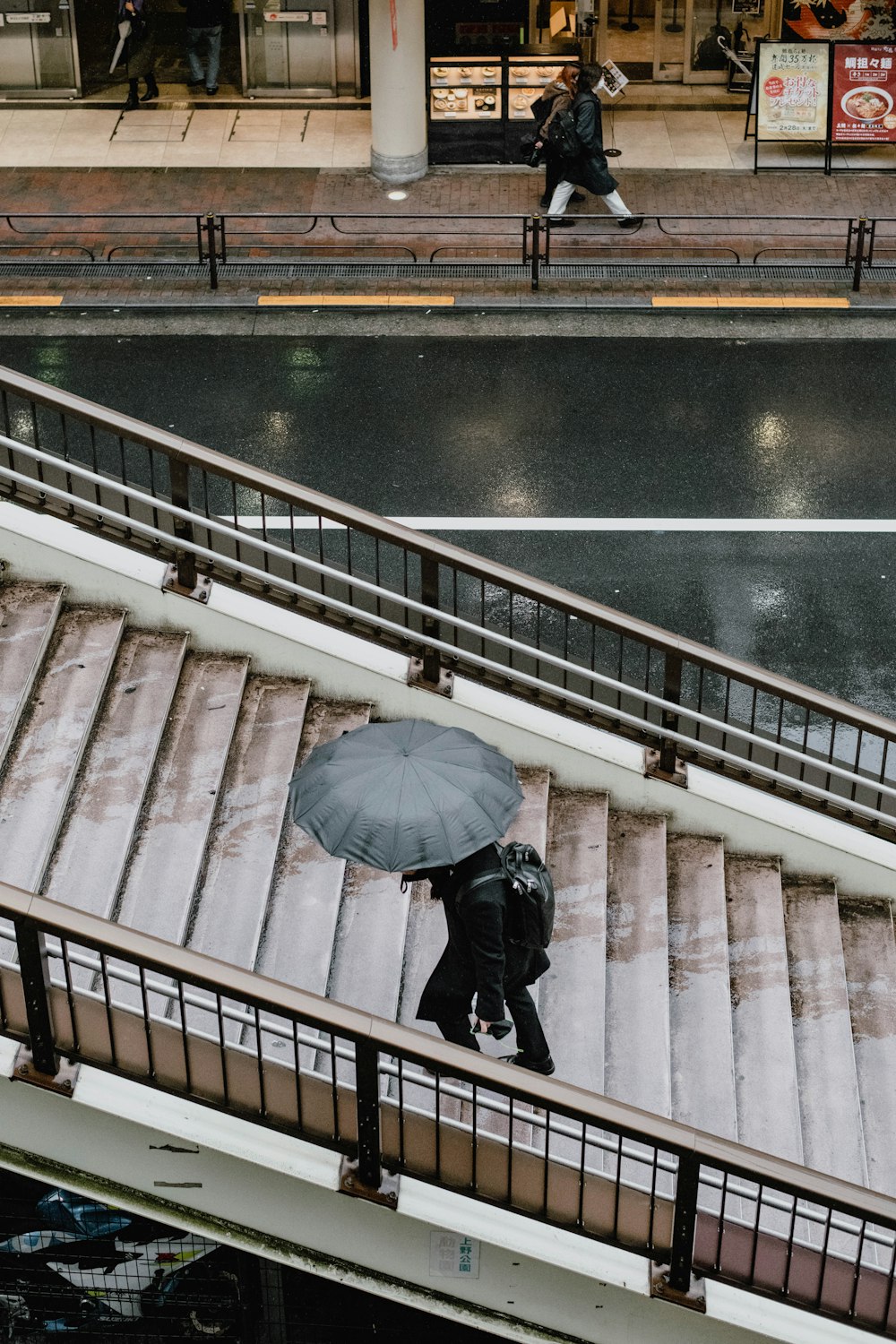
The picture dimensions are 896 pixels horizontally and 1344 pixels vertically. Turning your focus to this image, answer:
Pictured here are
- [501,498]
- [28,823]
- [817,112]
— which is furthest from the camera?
[817,112]

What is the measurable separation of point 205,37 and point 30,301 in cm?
635

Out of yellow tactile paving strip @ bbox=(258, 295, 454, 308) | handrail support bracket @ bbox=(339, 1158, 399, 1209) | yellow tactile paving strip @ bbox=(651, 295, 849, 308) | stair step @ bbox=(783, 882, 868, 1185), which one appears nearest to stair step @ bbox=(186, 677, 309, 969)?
handrail support bracket @ bbox=(339, 1158, 399, 1209)

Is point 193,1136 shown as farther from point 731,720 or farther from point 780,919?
point 731,720

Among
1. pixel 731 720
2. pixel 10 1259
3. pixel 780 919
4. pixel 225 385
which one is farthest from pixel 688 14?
pixel 10 1259

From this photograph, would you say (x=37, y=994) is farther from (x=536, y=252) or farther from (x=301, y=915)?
(x=536, y=252)

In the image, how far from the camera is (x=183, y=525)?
854 cm

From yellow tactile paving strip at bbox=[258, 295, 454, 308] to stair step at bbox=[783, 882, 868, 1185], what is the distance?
8.33m

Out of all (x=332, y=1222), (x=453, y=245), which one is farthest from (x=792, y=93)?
(x=332, y=1222)

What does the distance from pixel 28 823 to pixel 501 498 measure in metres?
6.29

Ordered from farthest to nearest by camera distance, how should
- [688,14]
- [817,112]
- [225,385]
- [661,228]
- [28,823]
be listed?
[688,14]
[817,112]
[661,228]
[225,385]
[28,823]

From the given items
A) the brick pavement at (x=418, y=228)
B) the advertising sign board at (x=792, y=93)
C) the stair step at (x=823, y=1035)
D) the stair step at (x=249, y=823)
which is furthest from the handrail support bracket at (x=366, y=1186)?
the advertising sign board at (x=792, y=93)

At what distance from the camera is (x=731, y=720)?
9586 millimetres

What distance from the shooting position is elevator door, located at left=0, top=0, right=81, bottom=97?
800 inches

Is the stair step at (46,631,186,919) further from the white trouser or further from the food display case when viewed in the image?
the food display case
